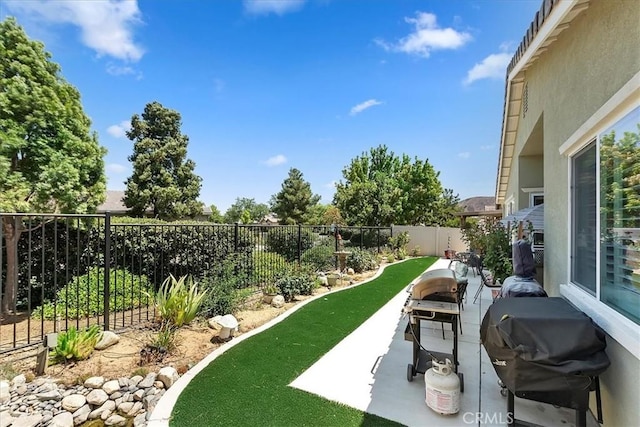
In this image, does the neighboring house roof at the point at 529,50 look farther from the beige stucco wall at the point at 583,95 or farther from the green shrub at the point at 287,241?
the green shrub at the point at 287,241

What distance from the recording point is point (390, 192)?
2194 cm

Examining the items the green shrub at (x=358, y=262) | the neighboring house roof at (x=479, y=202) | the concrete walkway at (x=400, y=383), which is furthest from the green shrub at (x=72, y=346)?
the neighboring house roof at (x=479, y=202)

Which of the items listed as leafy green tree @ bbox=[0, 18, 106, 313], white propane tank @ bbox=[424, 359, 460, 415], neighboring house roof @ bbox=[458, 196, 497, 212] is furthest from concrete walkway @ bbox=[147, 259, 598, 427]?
neighboring house roof @ bbox=[458, 196, 497, 212]

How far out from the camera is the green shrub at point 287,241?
32.5 ft

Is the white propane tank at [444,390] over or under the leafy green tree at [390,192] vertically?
under

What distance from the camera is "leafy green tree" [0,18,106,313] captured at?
5613mm

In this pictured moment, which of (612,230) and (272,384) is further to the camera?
(272,384)

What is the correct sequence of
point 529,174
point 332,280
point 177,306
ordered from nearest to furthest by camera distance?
→ point 177,306 → point 529,174 → point 332,280

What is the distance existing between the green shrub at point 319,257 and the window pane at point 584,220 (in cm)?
734

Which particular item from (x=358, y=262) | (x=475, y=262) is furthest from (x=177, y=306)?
(x=475, y=262)

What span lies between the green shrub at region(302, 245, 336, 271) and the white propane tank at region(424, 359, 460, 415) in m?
7.07
